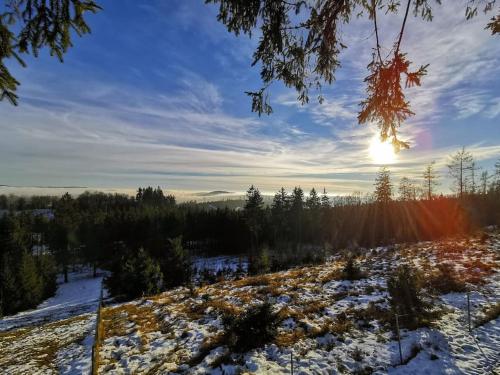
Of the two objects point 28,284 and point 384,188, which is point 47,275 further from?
point 384,188

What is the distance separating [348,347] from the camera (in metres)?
10.3

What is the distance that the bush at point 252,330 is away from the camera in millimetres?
10933

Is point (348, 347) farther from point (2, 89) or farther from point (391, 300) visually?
point (2, 89)

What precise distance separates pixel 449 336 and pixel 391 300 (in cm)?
391

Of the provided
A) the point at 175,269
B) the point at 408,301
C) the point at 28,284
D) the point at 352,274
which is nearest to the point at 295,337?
the point at 408,301

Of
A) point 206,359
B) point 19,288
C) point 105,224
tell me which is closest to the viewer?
point 206,359

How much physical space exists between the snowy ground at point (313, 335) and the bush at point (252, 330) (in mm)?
364

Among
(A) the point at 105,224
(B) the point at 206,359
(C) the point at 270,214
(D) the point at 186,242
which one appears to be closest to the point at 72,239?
(A) the point at 105,224

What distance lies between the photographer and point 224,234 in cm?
6875

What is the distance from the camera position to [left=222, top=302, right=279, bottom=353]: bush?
1093cm

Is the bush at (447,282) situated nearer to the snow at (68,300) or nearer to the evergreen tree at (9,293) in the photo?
the snow at (68,300)

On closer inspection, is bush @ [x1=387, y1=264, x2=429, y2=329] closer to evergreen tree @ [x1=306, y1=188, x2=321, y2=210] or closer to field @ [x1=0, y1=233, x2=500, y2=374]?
field @ [x1=0, y1=233, x2=500, y2=374]

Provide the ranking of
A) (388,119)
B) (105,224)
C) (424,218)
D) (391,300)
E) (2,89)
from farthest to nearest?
(105,224) → (424,218) → (391,300) → (388,119) → (2,89)

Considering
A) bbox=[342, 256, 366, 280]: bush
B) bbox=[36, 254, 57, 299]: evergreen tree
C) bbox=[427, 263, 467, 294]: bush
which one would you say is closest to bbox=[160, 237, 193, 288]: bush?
bbox=[342, 256, 366, 280]: bush
